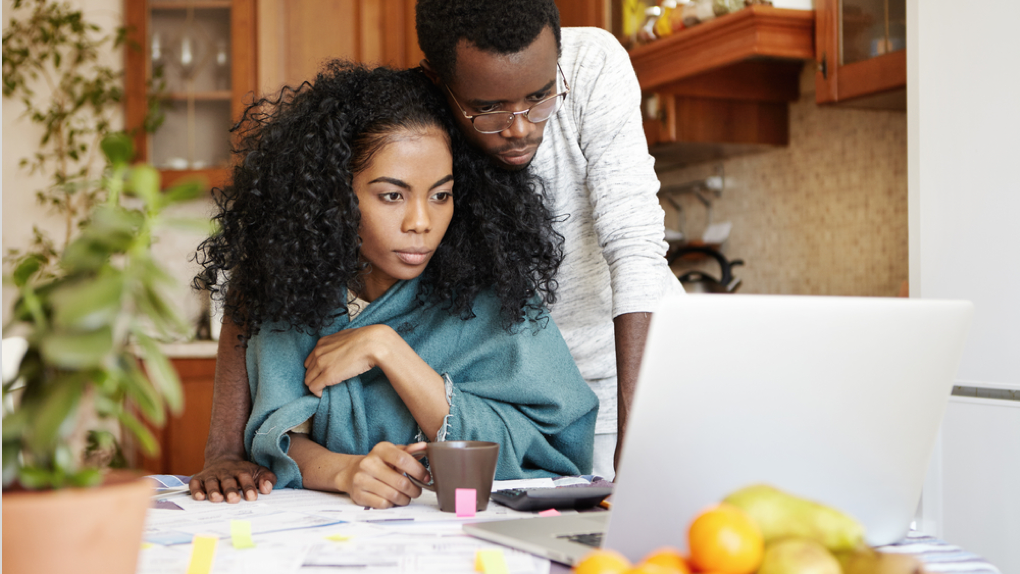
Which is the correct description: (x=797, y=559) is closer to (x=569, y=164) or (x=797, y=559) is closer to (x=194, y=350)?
(x=569, y=164)

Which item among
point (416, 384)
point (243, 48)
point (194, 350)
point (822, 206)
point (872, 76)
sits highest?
point (243, 48)

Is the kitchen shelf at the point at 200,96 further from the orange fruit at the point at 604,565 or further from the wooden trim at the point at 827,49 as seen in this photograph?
the orange fruit at the point at 604,565

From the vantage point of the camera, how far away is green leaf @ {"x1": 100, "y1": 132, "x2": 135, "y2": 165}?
0.44 metres

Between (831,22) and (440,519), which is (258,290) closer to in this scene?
(440,519)

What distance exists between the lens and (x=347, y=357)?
1121 millimetres

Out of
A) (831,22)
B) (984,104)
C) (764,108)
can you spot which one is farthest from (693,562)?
(764,108)

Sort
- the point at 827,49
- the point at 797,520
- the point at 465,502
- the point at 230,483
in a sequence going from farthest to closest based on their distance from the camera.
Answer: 1. the point at 827,49
2. the point at 230,483
3. the point at 465,502
4. the point at 797,520

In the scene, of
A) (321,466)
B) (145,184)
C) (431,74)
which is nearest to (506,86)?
(431,74)

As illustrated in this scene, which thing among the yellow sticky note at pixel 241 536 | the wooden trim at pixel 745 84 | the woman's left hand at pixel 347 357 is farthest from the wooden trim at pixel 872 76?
the yellow sticky note at pixel 241 536

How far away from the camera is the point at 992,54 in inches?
60.4

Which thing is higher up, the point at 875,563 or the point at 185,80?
the point at 185,80

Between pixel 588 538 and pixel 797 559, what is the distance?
24 cm

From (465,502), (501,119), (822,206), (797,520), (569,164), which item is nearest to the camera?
(797,520)

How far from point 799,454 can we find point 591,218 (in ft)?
3.12
